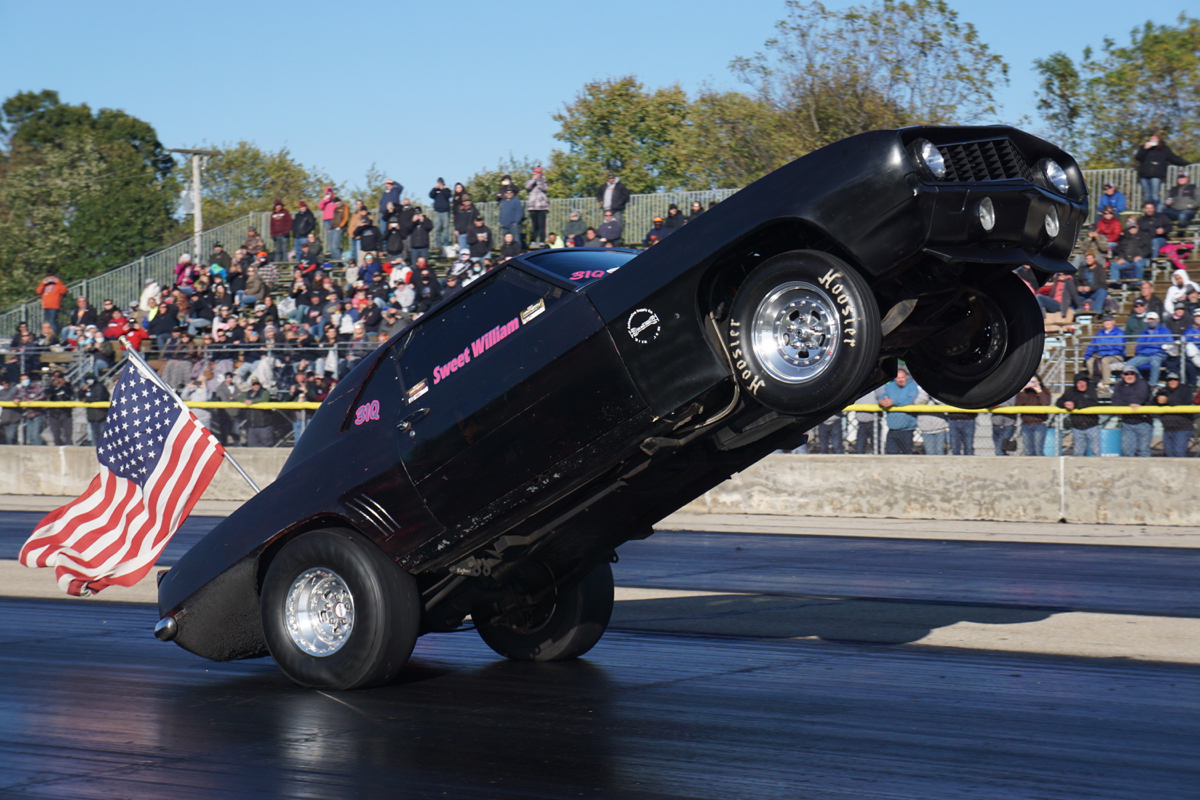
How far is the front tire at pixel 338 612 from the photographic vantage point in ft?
22.4

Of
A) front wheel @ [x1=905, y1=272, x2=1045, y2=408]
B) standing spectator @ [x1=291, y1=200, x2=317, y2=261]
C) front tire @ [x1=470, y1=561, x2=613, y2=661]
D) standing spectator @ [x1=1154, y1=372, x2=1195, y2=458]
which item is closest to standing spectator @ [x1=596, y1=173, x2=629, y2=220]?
standing spectator @ [x1=291, y1=200, x2=317, y2=261]

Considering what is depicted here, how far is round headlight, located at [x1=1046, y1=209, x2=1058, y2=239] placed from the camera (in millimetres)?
5949

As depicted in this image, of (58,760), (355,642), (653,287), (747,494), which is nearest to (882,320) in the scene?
(653,287)

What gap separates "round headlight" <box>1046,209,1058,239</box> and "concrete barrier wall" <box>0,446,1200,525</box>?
1036cm

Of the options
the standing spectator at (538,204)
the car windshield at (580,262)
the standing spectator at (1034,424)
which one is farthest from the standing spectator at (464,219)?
the car windshield at (580,262)

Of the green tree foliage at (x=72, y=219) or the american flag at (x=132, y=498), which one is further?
the green tree foliage at (x=72, y=219)

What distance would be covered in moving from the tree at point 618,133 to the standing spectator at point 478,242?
43.8 m

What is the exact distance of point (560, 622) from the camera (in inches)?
313

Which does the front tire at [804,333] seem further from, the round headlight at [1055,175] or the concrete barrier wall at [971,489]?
the concrete barrier wall at [971,489]

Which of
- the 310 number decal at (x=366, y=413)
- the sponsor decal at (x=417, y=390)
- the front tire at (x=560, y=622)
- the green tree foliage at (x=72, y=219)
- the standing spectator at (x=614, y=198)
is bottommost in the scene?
the front tire at (x=560, y=622)

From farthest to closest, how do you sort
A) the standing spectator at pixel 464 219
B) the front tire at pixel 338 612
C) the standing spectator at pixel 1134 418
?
the standing spectator at pixel 464 219
the standing spectator at pixel 1134 418
the front tire at pixel 338 612

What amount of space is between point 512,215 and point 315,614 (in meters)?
21.3

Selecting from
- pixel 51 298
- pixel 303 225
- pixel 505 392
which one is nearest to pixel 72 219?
pixel 51 298

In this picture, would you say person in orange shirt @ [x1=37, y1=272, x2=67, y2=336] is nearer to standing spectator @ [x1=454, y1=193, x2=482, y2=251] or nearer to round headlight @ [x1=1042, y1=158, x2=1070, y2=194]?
standing spectator @ [x1=454, y1=193, x2=482, y2=251]
